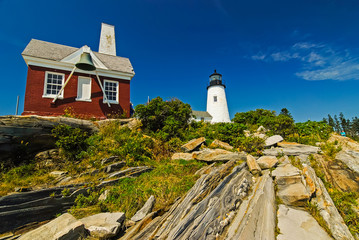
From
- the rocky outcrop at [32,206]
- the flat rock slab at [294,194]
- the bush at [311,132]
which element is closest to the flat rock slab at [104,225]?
the rocky outcrop at [32,206]

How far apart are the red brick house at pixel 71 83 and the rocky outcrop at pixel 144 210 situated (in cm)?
979

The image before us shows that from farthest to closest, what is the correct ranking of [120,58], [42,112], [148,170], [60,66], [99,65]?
[120,58] → [99,65] → [60,66] → [42,112] → [148,170]

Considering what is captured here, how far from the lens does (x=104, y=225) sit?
3658mm

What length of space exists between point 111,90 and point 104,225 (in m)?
11.6

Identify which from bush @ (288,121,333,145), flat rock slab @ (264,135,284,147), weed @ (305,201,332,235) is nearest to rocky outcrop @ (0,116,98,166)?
weed @ (305,201,332,235)

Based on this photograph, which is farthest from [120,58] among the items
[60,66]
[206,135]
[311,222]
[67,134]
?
[311,222]

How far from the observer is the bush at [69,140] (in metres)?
7.81

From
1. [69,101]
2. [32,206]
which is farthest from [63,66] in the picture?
[32,206]

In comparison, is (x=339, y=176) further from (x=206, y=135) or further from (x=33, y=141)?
(x=33, y=141)

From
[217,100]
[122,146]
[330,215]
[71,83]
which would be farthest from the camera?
[217,100]

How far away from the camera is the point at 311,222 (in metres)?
4.25

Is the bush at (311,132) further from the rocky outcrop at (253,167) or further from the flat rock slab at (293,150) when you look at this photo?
the rocky outcrop at (253,167)

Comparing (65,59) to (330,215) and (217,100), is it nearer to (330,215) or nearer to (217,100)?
(330,215)

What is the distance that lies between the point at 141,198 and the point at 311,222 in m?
4.60
